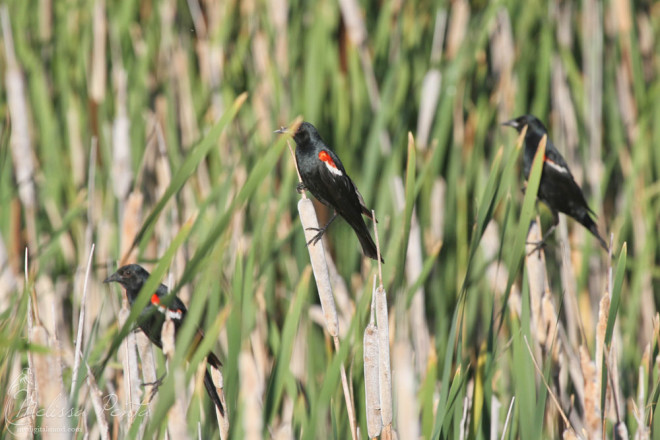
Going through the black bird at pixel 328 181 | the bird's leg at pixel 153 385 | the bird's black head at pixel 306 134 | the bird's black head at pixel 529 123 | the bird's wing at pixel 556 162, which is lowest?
the bird's leg at pixel 153 385

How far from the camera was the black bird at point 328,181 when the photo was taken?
1774mm

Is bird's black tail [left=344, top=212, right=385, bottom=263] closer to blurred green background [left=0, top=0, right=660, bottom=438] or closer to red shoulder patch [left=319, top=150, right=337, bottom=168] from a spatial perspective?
A: red shoulder patch [left=319, top=150, right=337, bottom=168]

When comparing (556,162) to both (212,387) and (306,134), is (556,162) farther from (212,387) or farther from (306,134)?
(212,387)

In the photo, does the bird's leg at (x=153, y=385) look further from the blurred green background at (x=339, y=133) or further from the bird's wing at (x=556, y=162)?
the bird's wing at (x=556, y=162)

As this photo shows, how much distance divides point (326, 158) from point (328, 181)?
0.23 ft

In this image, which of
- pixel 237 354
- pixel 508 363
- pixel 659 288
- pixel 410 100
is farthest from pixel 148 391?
pixel 659 288

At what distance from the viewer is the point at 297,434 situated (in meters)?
1.64

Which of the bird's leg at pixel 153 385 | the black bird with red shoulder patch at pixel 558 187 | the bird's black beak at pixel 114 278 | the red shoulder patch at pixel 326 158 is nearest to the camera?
the bird's leg at pixel 153 385

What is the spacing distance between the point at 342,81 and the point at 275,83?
0.77 ft

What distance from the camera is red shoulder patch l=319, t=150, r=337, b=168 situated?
1833 millimetres

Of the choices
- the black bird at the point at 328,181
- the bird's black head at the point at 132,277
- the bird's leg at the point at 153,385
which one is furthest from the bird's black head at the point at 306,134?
the bird's leg at the point at 153,385

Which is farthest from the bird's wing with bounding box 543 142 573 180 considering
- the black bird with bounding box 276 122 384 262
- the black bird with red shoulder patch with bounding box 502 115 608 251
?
the black bird with bounding box 276 122 384 262

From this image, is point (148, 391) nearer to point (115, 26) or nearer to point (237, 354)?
point (237, 354)

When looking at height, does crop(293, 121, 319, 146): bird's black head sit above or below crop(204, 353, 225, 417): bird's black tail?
above
